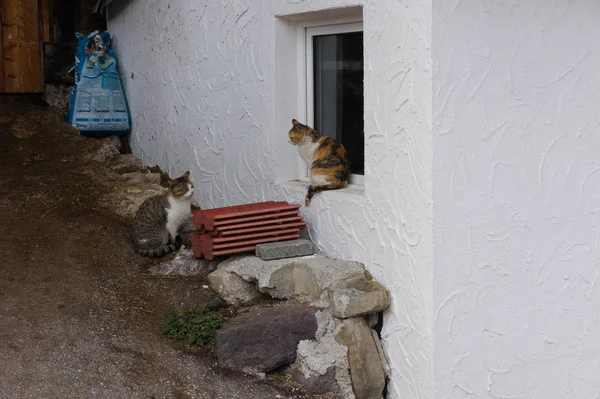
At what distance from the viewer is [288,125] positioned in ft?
17.9

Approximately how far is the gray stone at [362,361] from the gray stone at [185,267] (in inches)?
54.1

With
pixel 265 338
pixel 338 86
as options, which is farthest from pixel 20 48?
pixel 265 338

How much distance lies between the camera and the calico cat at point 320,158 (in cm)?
499

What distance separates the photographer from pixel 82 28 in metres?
10.1

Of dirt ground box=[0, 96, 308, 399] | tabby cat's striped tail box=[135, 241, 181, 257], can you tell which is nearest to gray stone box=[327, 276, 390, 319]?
dirt ground box=[0, 96, 308, 399]

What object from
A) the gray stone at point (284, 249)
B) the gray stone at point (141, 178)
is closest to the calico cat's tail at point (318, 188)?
the gray stone at point (284, 249)

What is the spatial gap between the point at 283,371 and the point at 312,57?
2.15 m

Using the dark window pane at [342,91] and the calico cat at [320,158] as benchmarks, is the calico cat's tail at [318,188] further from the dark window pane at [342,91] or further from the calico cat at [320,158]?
the dark window pane at [342,91]

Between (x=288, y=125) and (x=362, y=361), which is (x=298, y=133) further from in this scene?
(x=362, y=361)

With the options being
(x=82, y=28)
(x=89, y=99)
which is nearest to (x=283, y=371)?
(x=89, y=99)

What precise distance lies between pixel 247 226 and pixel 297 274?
1.70 ft

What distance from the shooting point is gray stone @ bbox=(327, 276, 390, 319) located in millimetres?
4363

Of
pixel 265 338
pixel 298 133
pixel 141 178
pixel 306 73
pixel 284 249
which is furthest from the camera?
pixel 141 178

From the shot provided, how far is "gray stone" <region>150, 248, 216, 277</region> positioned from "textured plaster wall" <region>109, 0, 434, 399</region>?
639 millimetres
